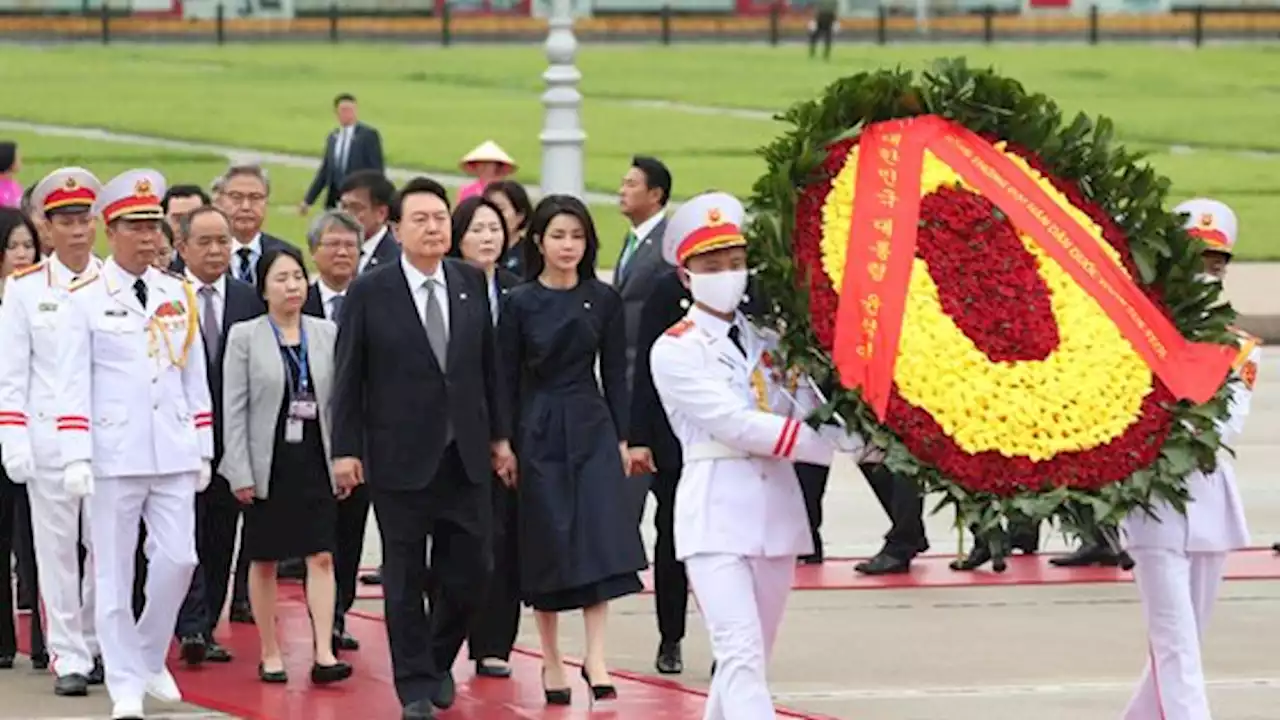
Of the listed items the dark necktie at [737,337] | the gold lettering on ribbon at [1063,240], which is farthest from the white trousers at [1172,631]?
the dark necktie at [737,337]

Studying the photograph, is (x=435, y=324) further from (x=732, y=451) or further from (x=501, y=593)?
(x=732, y=451)

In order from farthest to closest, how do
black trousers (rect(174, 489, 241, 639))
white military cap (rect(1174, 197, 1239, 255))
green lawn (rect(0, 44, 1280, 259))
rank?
green lawn (rect(0, 44, 1280, 259))
black trousers (rect(174, 489, 241, 639))
white military cap (rect(1174, 197, 1239, 255))

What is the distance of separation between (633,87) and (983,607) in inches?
1424

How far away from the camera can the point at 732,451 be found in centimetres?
855

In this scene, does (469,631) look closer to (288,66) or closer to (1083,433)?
(1083,433)

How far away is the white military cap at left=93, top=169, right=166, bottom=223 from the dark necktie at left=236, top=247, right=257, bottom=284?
261 centimetres

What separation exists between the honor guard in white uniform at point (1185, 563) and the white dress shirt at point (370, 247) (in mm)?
4938

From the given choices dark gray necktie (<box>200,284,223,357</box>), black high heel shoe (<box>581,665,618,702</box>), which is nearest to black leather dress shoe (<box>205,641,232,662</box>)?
dark gray necktie (<box>200,284,223,357</box>)

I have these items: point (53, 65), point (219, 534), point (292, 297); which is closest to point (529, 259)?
point (292, 297)

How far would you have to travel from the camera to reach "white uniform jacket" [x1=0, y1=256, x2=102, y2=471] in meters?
9.97

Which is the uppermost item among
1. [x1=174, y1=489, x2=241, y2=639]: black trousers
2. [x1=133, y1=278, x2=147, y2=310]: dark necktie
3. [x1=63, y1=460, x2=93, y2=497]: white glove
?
[x1=133, y1=278, x2=147, y2=310]: dark necktie

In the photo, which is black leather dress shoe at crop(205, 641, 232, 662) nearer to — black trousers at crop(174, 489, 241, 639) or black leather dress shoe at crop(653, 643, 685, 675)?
black trousers at crop(174, 489, 241, 639)

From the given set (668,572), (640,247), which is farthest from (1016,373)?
(640,247)

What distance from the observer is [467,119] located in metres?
41.2
